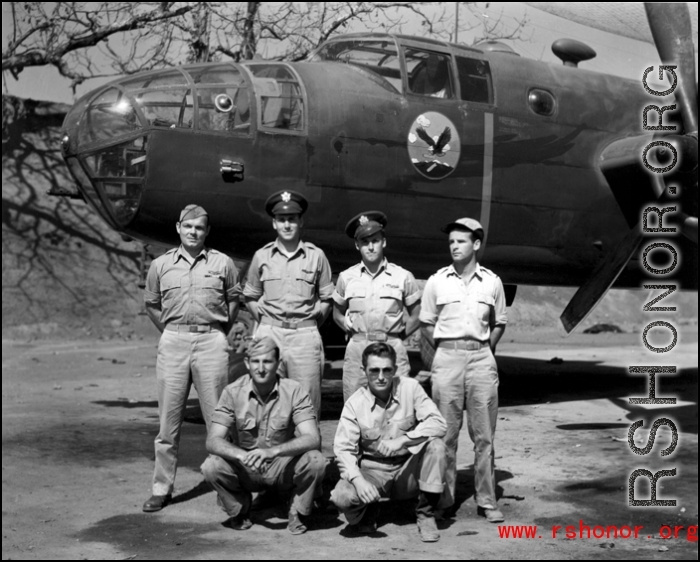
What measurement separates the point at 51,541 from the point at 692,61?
791cm

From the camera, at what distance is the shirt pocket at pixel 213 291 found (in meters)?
6.57

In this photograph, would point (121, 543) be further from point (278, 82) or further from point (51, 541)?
point (278, 82)

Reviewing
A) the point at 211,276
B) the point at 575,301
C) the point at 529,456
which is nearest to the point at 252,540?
the point at 211,276

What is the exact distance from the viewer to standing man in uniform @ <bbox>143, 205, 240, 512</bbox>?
6.41 m

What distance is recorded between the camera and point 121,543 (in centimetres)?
541

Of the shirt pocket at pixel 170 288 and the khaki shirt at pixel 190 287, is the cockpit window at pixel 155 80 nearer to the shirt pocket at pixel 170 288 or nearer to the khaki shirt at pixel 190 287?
the khaki shirt at pixel 190 287

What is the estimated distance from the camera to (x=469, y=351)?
20.0ft

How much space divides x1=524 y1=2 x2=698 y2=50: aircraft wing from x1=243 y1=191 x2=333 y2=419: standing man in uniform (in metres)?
4.10

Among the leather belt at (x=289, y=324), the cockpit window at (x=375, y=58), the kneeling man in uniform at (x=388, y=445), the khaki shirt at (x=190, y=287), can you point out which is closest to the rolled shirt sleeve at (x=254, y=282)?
the khaki shirt at (x=190, y=287)

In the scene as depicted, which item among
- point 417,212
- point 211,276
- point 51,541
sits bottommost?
point 51,541

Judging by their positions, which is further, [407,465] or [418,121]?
[418,121]

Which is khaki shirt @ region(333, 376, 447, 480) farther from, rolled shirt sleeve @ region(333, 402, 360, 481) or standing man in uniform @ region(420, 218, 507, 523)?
standing man in uniform @ region(420, 218, 507, 523)

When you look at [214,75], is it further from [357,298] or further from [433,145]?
[357,298]

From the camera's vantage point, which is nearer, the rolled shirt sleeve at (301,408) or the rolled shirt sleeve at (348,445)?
the rolled shirt sleeve at (348,445)
